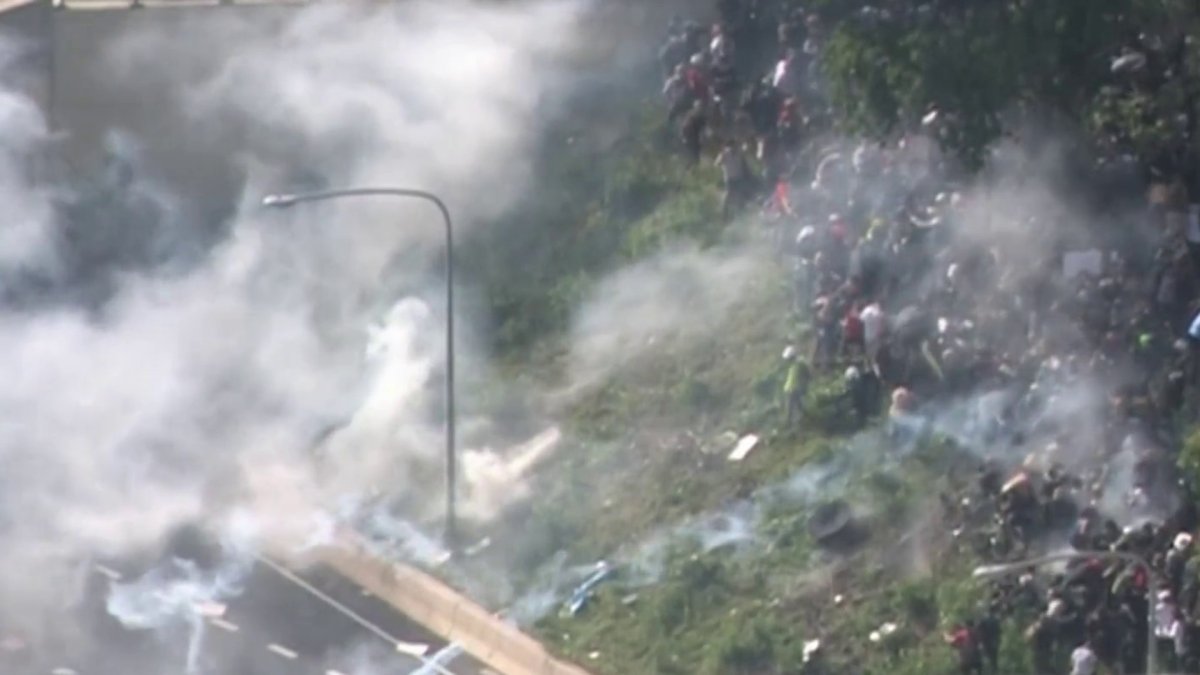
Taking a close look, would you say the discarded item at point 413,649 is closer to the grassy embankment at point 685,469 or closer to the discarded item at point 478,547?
the grassy embankment at point 685,469

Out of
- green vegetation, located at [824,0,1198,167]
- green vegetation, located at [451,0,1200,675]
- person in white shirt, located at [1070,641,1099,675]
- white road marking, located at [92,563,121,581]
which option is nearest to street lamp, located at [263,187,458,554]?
green vegetation, located at [451,0,1200,675]

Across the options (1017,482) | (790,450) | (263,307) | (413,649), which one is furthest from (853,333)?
(263,307)

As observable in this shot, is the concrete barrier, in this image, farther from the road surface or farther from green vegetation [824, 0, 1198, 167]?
green vegetation [824, 0, 1198, 167]

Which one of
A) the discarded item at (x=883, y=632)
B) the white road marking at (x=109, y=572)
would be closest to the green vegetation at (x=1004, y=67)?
the discarded item at (x=883, y=632)

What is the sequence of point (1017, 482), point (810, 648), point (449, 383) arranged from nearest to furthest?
point (1017, 482), point (810, 648), point (449, 383)

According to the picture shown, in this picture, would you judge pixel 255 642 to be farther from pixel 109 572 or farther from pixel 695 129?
pixel 695 129

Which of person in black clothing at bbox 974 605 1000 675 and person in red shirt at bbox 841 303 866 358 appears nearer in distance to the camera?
person in black clothing at bbox 974 605 1000 675
